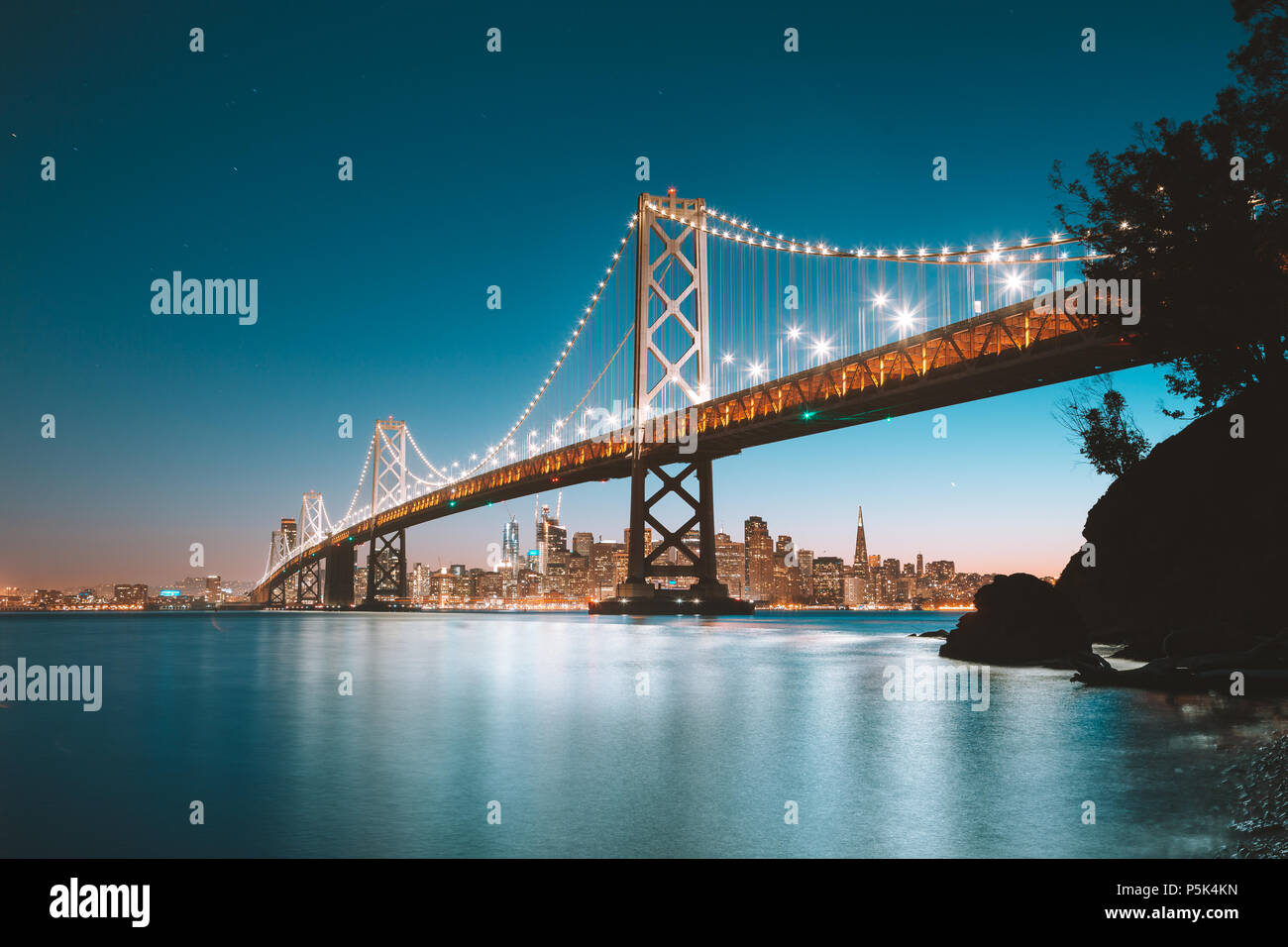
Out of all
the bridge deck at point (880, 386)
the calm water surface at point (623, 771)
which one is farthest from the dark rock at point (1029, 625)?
the bridge deck at point (880, 386)

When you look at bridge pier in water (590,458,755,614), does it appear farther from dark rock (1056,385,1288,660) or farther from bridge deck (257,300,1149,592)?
dark rock (1056,385,1288,660)

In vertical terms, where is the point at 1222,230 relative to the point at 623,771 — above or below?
above

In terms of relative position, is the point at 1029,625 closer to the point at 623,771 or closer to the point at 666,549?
the point at 623,771

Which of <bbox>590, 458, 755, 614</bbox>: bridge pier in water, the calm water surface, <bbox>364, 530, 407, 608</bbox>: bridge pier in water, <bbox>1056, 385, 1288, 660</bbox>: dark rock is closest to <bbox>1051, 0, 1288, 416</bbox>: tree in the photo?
<bbox>1056, 385, 1288, 660</bbox>: dark rock

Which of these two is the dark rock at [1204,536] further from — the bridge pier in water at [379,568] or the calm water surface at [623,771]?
the bridge pier in water at [379,568]

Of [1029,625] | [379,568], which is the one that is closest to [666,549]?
[1029,625]

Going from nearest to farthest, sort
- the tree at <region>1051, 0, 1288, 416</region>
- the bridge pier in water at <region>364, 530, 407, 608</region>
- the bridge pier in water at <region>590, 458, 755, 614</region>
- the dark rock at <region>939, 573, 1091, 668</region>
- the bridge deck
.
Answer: the tree at <region>1051, 0, 1288, 416</region>
the dark rock at <region>939, 573, 1091, 668</region>
the bridge deck
the bridge pier in water at <region>590, 458, 755, 614</region>
the bridge pier in water at <region>364, 530, 407, 608</region>
